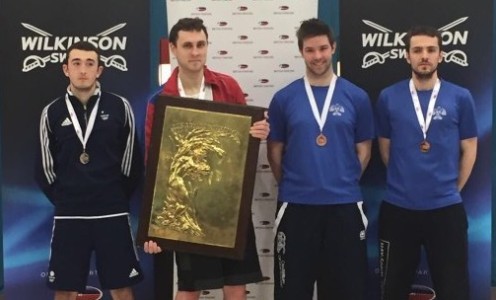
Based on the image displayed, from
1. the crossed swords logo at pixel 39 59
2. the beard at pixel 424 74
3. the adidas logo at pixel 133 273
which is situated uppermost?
the crossed swords logo at pixel 39 59

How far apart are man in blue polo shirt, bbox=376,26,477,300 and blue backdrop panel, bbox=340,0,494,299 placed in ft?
1.70

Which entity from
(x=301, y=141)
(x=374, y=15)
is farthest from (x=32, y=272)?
(x=374, y=15)

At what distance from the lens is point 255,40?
430cm

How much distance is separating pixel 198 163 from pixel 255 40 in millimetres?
1395

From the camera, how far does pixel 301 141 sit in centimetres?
352

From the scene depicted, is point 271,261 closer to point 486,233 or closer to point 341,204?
point 341,204

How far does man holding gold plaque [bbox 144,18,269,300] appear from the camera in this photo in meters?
3.28

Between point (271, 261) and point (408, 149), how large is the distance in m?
1.41

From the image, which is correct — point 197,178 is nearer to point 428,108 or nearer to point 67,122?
point 67,122

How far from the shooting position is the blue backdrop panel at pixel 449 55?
4.19 meters

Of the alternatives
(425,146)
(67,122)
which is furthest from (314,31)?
(67,122)

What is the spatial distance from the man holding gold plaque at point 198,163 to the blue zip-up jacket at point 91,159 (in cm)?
57

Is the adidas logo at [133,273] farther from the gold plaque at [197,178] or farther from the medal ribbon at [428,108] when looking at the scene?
the medal ribbon at [428,108]

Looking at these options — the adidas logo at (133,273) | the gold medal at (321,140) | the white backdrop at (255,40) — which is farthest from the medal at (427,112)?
the adidas logo at (133,273)
